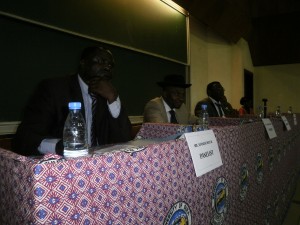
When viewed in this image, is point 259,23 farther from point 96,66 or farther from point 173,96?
point 96,66

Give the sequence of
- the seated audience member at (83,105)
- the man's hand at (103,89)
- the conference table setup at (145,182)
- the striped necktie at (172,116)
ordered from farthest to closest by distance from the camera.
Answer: the striped necktie at (172,116) → the man's hand at (103,89) → the seated audience member at (83,105) → the conference table setup at (145,182)

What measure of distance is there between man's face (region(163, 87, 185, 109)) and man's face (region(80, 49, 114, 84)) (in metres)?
1.08

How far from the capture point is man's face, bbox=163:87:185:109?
260 centimetres

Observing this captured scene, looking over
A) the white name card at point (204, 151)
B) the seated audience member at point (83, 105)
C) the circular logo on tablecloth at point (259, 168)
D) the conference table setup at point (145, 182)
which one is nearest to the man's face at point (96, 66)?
the seated audience member at point (83, 105)

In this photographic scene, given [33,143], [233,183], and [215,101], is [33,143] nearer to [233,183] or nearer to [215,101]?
[233,183]

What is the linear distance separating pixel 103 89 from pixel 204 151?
0.87 metres

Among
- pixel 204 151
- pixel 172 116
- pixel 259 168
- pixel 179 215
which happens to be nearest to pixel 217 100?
pixel 172 116

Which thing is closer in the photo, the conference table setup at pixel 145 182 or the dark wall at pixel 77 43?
the conference table setup at pixel 145 182

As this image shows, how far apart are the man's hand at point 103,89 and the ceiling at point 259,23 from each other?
125 inches

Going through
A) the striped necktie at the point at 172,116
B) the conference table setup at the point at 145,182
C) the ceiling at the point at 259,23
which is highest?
the ceiling at the point at 259,23

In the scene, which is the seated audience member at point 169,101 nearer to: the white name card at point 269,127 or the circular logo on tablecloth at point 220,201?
the white name card at point 269,127

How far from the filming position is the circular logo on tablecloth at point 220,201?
98cm

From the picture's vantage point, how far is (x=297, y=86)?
8.16 metres

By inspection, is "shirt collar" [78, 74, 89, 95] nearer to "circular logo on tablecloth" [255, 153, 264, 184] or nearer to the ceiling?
"circular logo on tablecloth" [255, 153, 264, 184]
